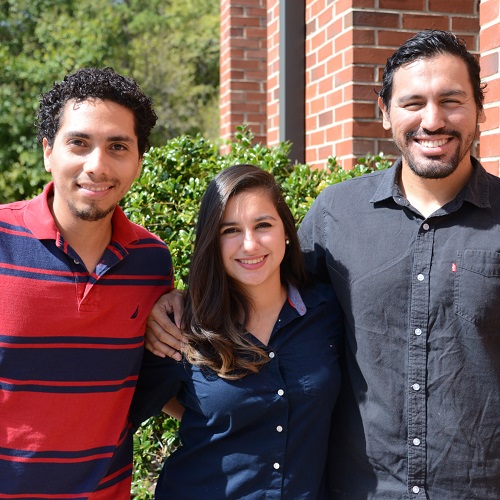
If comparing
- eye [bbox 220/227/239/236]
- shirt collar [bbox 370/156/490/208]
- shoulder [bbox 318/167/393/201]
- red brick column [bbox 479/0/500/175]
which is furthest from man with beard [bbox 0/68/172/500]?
red brick column [bbox 479/0/500/175]

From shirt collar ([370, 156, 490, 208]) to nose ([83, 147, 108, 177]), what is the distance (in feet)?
3.08

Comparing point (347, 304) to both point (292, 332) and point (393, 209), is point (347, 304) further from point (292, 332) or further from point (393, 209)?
point (393, 209)

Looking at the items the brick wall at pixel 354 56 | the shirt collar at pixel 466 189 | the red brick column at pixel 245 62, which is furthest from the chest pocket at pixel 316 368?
the red brick column at pixel 245 62

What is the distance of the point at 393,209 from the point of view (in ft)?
7.84

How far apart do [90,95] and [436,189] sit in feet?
4.00

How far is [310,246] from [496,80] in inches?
42.0

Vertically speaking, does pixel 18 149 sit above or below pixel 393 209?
above

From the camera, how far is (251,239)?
243 centimetres

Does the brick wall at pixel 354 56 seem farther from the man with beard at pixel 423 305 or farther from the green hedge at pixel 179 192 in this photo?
the man with beard at pixel 423 305

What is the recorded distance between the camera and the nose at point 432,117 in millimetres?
2242

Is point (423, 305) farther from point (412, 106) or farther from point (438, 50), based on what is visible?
point (438, 50)

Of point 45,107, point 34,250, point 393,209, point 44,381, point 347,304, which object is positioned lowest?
point 44,381

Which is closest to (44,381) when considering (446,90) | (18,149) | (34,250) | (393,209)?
(34,250)

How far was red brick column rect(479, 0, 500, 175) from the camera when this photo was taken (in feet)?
9.45
